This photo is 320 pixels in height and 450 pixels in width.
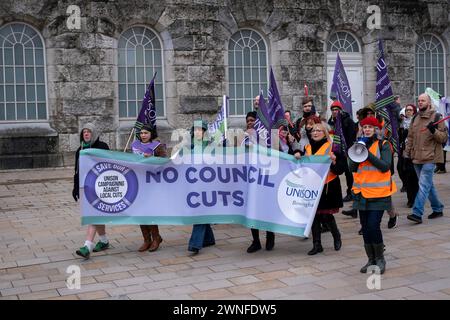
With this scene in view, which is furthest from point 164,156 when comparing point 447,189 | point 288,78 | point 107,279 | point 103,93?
point 288,78

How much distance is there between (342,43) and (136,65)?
20.3 ft

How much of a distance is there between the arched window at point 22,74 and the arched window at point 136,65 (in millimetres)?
1996

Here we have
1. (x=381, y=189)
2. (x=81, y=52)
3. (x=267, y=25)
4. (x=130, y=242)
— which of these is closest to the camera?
(x=381, y=189)

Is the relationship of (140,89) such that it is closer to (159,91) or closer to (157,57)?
(159,91)

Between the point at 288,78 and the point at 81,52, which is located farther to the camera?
the point at 288,78

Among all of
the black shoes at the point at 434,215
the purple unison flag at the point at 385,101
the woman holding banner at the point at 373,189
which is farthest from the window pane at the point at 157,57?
the woman holding banner at the point at 373,189

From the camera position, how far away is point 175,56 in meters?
16.2

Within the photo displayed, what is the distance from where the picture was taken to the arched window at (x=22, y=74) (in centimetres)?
1532

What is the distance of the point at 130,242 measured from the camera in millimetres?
8539

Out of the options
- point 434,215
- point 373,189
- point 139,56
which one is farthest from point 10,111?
point 373,189

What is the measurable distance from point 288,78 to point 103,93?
5.14 metres

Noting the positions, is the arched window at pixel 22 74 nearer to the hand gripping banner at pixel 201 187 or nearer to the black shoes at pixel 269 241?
the hand gripping banner at pixel 201 187

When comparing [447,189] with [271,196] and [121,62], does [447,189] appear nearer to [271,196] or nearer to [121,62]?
[271,196]

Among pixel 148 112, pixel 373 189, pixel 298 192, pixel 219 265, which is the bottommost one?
pixel 219 265
